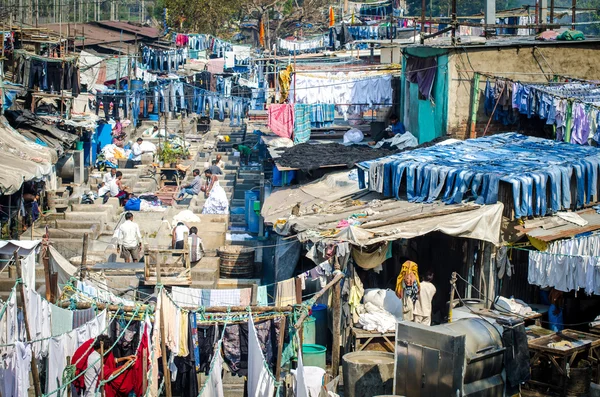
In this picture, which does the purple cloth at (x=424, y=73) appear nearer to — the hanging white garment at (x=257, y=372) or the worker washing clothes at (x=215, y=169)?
the worker washing clothes at (x=215, y=169)

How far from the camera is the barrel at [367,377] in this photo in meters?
11.8

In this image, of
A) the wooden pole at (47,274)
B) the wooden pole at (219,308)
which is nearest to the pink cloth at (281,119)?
the wooden pole at (47,274)

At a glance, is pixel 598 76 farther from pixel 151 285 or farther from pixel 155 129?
pixel 155 129

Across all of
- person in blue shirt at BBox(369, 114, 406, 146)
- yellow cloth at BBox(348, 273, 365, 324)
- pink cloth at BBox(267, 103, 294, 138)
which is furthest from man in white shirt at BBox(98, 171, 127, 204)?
yellow cloth at BBox(348, 273, 365, 324)

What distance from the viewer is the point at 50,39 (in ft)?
84.1

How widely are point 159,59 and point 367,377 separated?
32.1 m

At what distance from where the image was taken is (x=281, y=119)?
75.4ft

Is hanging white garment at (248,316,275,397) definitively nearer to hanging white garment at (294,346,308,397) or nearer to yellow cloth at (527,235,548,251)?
hanging white garment at (294,346,308,397)

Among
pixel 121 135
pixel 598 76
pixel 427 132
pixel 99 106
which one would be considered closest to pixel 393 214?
pixel 427 132

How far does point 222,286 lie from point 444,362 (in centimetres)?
721

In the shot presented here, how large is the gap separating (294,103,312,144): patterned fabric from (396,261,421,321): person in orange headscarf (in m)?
10.3

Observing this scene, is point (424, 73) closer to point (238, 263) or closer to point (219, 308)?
point (238, 263)

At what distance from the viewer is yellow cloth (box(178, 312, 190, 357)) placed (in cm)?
1134

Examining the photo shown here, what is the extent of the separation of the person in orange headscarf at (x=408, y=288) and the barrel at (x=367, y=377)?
1341 millimetres
